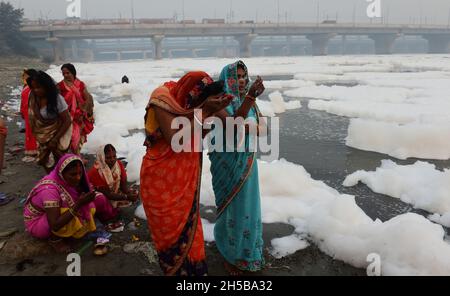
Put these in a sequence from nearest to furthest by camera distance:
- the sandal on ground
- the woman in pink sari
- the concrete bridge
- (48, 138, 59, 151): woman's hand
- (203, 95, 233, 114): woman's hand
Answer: (203, 95, 233, 114): woman's hand < the woman in pink sari < the sandal on ground < (48, 138, 59, 151): woman's hand < the concrete bridge

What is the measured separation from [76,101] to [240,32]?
59.4 metres

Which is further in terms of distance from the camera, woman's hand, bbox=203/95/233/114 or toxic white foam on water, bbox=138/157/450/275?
toxic white foam on water, bbox=138/157/450/275

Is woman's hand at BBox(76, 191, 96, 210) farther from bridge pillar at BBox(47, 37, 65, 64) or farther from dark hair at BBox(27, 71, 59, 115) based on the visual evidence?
bridge pillar at BBox(47, 37, 65, 64)

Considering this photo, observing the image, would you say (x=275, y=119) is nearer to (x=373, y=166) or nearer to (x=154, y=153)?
(x=373, y=166)

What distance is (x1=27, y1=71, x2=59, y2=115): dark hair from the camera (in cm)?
366

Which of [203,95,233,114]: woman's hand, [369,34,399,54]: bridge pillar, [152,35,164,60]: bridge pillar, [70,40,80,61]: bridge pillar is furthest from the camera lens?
[70,40,80,61]: bridge pillar

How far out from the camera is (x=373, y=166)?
5.49m

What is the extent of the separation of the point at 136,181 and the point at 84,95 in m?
1.59

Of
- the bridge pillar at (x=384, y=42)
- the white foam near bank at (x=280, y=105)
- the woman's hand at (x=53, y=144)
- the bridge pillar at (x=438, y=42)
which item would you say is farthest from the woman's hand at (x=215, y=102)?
the bridge pillar at (x=438, y=42)

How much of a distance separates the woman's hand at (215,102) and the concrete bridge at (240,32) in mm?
51995

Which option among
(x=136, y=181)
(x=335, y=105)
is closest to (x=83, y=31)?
(x=335, y=105)

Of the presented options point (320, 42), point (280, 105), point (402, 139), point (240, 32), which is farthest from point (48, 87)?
point (320, 42)

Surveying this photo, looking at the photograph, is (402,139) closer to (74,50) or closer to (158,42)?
(158,42)

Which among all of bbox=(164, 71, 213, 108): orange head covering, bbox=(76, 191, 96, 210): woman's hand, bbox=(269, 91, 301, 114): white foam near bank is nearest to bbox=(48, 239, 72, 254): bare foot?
bbox=(76, 191, 96, 210): woman's hand
